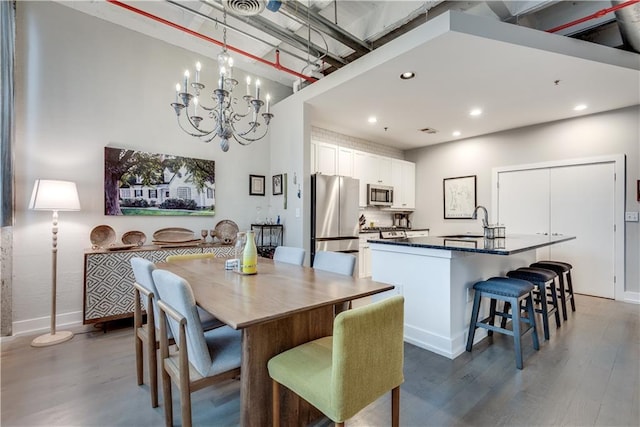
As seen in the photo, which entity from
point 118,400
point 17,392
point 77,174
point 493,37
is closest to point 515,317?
point 493,37

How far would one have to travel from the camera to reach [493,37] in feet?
8.13

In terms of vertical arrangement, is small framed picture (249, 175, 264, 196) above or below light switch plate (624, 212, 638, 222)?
above

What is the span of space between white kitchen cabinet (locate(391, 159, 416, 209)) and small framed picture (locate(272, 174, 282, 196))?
100 inches

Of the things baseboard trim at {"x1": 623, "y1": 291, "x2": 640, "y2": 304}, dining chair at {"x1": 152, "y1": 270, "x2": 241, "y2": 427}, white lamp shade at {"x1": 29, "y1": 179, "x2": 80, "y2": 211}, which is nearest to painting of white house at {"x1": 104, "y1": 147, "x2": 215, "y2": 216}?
white lamp shade at {"x1": 29, "y1": 179, "x2": 80, "y2": 211}

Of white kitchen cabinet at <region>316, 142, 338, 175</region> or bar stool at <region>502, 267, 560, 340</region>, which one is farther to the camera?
white kitchen cabinet at <region>316, 142, 338, 175</region>

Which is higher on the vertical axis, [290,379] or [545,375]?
[290,379]

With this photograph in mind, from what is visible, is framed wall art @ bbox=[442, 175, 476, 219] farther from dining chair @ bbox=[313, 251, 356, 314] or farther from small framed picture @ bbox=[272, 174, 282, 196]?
dining chair @ bbox=[313, 251, 356, 314]

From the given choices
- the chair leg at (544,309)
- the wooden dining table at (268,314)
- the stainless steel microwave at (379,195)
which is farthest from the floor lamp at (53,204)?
the chair leg at (544,309)

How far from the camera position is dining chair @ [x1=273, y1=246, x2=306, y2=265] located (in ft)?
8.48

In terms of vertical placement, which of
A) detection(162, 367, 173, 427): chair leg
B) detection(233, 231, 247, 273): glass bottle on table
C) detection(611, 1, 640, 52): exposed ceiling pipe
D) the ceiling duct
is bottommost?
detection(162, 367, 173, 427): chair leg

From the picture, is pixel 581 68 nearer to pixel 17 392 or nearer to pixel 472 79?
pixel 472 79

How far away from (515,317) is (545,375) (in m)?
0.42

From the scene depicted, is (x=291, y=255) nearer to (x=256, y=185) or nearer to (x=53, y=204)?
(x=256, y=185)

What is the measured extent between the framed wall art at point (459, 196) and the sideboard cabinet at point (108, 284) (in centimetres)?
517
